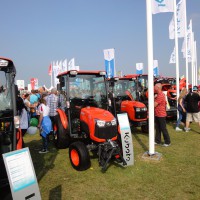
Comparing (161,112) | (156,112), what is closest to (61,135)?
(156,112)

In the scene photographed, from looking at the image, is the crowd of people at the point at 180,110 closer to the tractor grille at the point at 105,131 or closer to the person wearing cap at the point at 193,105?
the person wearing cap at the point at 193,105

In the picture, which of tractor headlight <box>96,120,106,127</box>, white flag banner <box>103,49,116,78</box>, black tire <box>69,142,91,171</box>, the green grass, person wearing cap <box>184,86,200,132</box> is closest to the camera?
the green grass

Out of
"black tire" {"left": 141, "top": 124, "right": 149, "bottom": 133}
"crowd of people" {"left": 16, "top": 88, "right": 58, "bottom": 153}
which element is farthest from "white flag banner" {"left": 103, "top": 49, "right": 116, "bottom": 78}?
"crowd of people" {"left": 16, "top": 88, "right": 58, "bottom": 153}

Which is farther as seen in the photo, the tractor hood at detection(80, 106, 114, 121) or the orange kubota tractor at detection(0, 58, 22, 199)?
the tractor hood at detection(80, 106, 114, 121)

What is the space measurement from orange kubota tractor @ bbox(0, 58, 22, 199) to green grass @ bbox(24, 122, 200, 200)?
3.36 ft

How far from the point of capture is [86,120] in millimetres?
5262

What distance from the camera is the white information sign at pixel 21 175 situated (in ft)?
8.40

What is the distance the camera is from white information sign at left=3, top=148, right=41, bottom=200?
2.56 meters

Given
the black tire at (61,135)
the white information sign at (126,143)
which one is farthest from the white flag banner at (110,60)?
the white information sign at (126,143)

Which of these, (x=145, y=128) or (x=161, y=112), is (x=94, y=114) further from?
(x=145, y=128)

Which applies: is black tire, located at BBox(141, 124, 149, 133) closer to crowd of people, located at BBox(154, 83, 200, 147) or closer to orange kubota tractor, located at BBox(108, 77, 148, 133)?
orange kubota tractor, located at BBox(108, 77, 148, 133)

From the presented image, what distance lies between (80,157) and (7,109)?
A: 183 cm

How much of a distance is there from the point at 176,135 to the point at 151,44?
4.00m

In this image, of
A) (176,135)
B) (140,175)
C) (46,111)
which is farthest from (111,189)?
(176,135)
